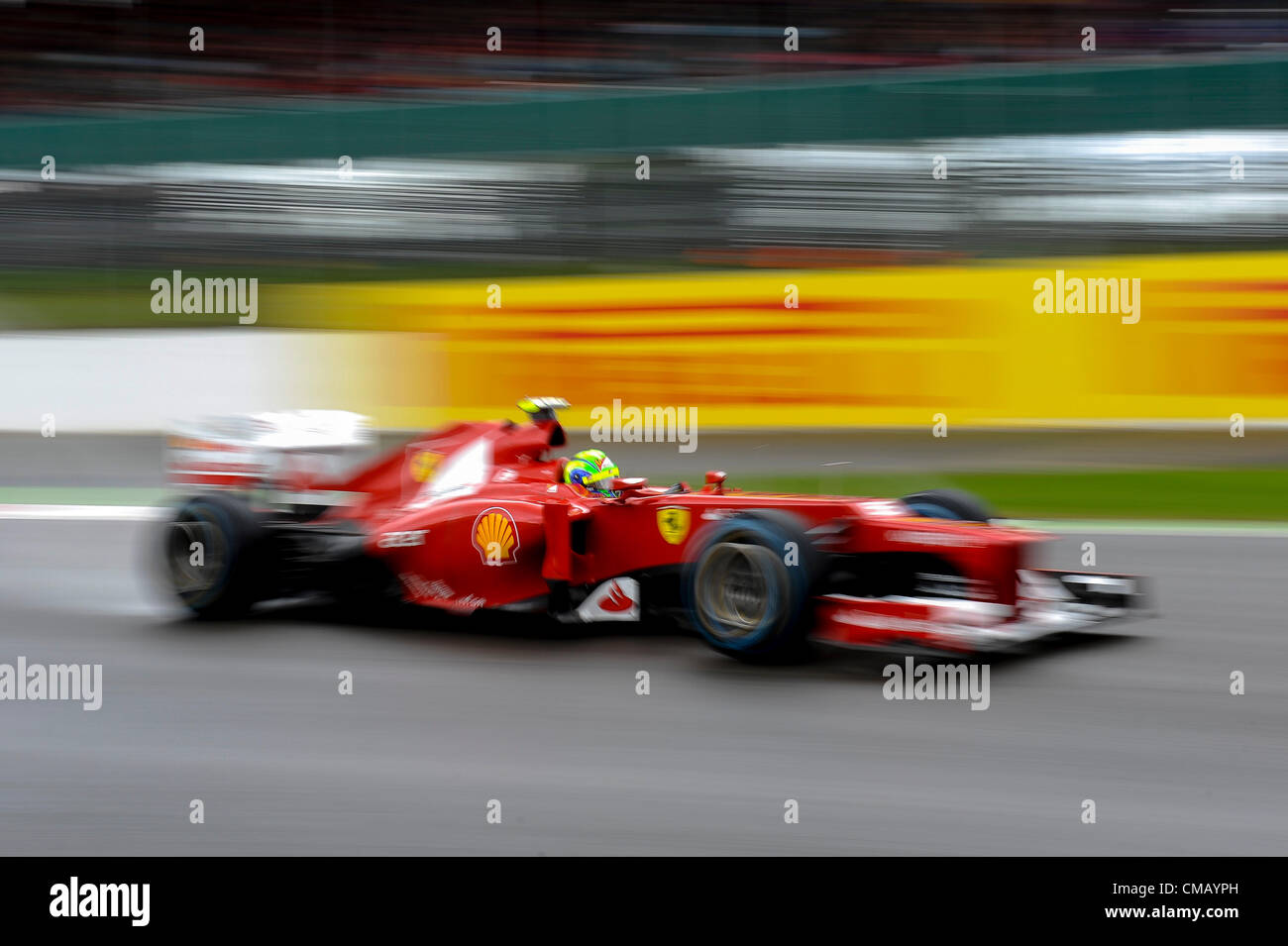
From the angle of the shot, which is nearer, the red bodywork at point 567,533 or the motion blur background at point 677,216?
the red bodywork at point 567,533

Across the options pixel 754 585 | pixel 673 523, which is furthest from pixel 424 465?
pixel 754 585

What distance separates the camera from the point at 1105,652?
17.4ft

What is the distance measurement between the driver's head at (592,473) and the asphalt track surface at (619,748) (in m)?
0.62

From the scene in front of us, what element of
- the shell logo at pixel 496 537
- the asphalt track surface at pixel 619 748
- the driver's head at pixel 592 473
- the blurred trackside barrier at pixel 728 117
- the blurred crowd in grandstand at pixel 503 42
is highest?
the blurred crowd in grandstand at pixel 503 42

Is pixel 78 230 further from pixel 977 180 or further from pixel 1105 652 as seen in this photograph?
pixel 1105 652

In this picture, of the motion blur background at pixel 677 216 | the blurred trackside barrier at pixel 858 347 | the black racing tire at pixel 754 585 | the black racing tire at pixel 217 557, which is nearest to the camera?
the black racing tire at pixel 754 585

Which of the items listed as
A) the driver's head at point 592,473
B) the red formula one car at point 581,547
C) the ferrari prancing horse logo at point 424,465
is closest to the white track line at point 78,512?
the red formula one car at point 581,547

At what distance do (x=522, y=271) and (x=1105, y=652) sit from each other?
711 cm

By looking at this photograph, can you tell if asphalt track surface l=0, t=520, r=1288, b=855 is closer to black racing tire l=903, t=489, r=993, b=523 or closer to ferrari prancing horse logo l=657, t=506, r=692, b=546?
ferrari prancing horse logo l=657, t=506, r=692, b=546

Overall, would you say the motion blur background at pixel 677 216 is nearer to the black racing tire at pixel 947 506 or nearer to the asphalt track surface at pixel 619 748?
the asphalt track surface at pixel 619 748

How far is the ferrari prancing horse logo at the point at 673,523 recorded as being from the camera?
5.31m

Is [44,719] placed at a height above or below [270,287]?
below

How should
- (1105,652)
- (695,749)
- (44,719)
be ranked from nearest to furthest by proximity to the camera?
(695,749) → (44,719) → (1105,652)

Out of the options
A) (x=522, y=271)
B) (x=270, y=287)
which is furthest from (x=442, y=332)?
(x=270, y=287)
